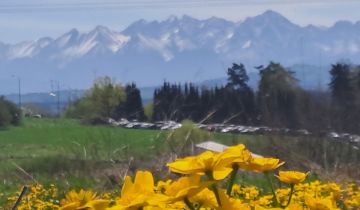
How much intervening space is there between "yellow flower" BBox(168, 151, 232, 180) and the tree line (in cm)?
573

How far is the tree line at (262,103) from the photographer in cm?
1886

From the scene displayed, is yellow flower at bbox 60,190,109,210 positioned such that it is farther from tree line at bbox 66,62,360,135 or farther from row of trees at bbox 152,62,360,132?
tree line at bbox 66,62,360,135

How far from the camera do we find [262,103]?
23031 millimetres

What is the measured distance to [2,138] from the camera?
2190 inches

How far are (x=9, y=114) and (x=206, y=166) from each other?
207 feet

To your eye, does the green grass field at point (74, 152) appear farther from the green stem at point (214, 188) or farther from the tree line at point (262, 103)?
the green stem at point (214, 188)

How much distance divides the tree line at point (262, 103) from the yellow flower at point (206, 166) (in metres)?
5.73

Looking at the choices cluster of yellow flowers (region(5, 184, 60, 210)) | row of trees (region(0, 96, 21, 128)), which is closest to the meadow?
cluster of yellow flowers (region(5, 184, 60, 210))

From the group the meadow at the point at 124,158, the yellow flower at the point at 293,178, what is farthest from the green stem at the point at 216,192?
the meadow at the point at 124,158

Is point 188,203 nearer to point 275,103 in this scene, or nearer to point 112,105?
point 275,103

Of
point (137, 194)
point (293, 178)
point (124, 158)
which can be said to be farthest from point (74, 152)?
point (137, 194)

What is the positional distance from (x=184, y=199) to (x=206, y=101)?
121ft

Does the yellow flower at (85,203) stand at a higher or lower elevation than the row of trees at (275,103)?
higher

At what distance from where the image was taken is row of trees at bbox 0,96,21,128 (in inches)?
2358
